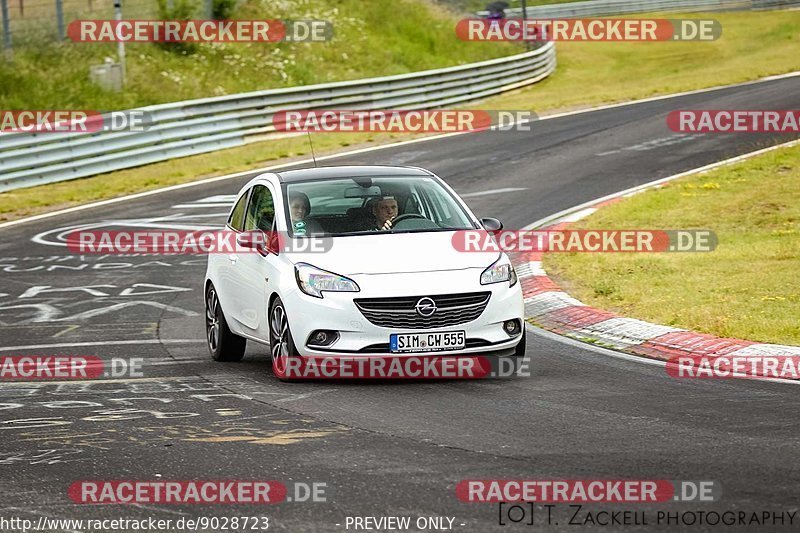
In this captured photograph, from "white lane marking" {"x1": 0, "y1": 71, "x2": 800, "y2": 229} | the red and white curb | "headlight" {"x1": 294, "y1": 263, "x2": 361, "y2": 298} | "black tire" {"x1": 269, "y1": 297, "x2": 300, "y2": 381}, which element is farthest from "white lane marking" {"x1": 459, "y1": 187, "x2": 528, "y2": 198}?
"headlight" {"x1": 294, "y1": 263, "x2": 361, "y2": 298}

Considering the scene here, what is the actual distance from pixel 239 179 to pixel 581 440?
19014mm

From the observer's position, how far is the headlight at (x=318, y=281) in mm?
10009

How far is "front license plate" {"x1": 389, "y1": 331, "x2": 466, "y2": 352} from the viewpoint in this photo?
9.85m

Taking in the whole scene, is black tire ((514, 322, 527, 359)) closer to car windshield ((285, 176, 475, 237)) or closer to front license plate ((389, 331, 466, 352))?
front license plate ((389, 331, 466, 352))

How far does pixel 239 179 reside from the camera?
1027 inches

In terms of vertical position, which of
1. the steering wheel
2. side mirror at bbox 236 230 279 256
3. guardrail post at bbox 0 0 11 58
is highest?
guardrail post at bbox 0 0 11 58

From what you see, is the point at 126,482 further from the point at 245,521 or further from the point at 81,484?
the point at 245,521

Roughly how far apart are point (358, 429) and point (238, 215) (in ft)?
15.5

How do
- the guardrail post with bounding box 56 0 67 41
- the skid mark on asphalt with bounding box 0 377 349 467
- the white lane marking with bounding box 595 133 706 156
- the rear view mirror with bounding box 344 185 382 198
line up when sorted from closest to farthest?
the skid mark on asphalt with bounding box 0 377 349 467 < the rear view mirror with bounding box 344 185 382 198 < the white lane marking with bounding box 595 133 706 156 < the guardrail post with bounding box 56 0 67 41

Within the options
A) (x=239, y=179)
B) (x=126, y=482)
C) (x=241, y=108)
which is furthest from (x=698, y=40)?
(x=126, y=482)

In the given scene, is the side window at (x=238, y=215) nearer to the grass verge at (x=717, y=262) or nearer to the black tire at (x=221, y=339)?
the black tire at (x=221, y=339)

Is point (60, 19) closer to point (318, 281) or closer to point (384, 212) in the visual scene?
point (384, 212)

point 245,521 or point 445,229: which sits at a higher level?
point 445,229

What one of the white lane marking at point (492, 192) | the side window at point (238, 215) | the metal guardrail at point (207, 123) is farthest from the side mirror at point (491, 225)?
the metal guardrail at point (207, 123)
